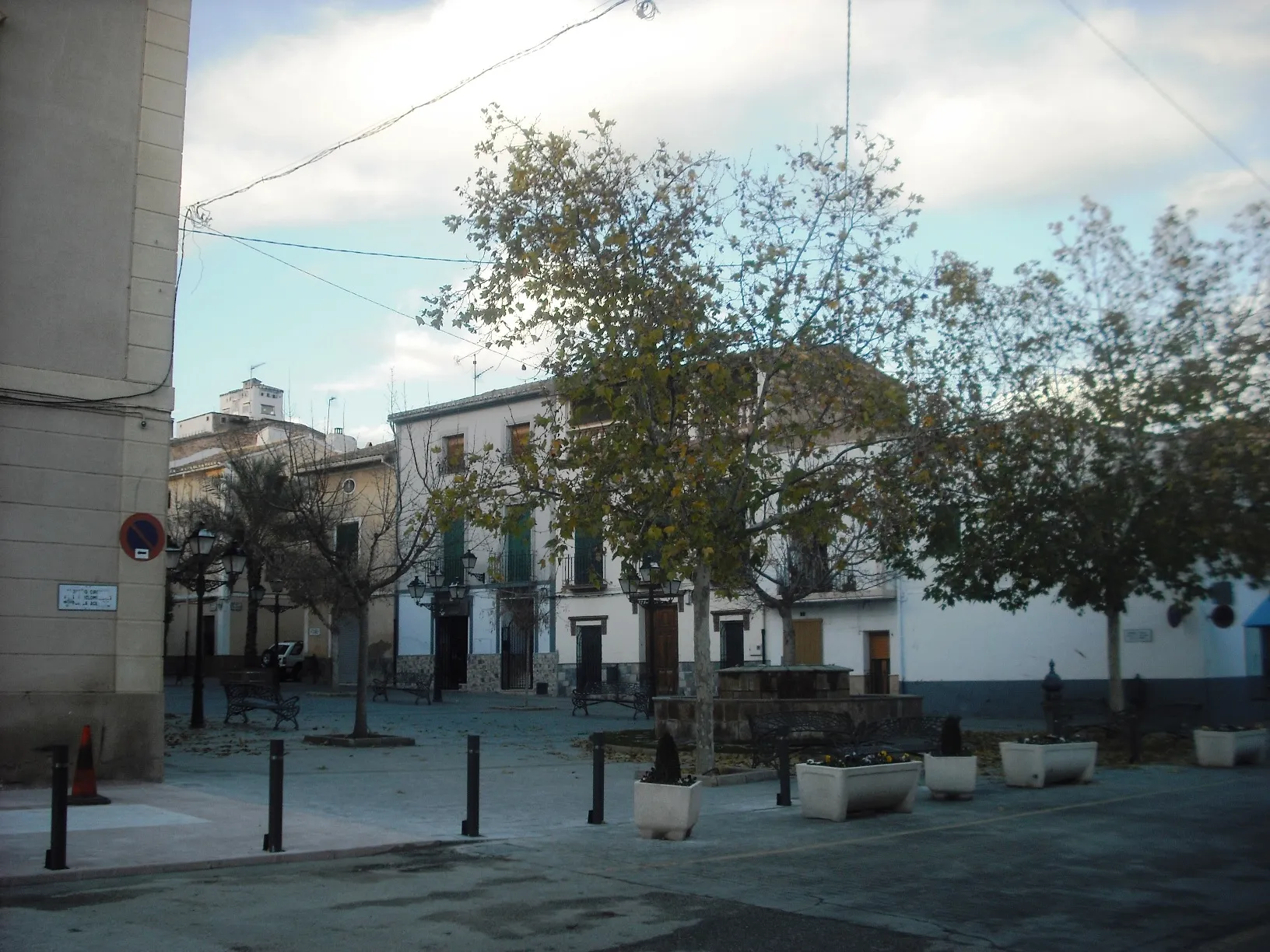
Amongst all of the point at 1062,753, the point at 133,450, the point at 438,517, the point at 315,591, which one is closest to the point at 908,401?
the point at 1062,753

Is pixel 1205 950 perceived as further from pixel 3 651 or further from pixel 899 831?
pixel 3 651

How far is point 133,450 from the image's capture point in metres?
14.1

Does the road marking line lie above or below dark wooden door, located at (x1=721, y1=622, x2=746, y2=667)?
below

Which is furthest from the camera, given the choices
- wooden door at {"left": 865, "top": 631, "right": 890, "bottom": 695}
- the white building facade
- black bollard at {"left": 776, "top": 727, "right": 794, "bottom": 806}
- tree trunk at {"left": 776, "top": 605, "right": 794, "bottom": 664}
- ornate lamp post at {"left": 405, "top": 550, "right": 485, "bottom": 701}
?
wooden door at {"left": 865, "top": 631, "right": 890, "bottom": 695}

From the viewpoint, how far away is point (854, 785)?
38.3ft

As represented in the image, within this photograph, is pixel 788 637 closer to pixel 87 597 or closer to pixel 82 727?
pixel 87 597

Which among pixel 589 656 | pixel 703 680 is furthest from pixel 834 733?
pixel 589 656

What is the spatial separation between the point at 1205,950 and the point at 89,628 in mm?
11565

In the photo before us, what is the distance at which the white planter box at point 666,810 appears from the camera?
10.5 m

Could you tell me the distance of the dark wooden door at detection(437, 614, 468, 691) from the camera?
149ft

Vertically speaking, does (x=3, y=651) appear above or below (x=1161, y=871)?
above

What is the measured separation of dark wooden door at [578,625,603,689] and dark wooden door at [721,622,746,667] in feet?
15.4

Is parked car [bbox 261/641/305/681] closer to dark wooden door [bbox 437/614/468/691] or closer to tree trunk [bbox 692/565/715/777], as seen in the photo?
dark wooden door [bbox 437/614/468/691]

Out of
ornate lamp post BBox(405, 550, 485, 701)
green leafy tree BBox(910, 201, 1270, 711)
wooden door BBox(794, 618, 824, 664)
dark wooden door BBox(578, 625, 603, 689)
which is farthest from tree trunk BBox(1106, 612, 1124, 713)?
dark wooden door BBox(578, 625, 603, 689)
